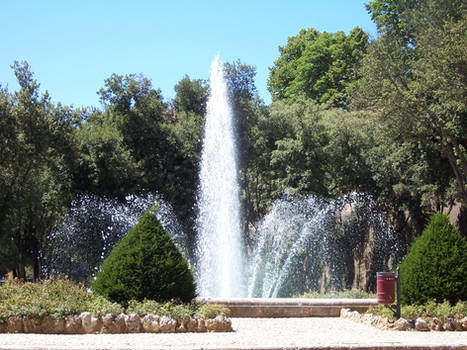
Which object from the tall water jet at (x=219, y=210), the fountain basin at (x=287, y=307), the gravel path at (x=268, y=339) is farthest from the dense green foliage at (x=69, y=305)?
the tall water jet at (x=219, y=210)

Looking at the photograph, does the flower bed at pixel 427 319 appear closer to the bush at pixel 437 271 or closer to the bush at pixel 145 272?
the bush at pixel 437 271

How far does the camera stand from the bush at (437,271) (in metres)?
10.8

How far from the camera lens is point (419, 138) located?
69.2 feet

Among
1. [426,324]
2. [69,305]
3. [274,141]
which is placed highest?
[274,141]

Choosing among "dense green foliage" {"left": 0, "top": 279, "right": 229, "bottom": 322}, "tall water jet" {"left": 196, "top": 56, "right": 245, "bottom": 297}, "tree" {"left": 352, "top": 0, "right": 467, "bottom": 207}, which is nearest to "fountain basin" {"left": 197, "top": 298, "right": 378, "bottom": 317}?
"dense green foliage" {"left": 0, "top": 279, "right": 229, "bottom": 322}

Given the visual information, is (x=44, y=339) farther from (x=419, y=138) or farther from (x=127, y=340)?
(x=419, y=138)

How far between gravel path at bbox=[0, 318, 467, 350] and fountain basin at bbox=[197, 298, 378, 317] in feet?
3.12

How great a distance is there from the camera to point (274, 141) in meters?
A: 29.3

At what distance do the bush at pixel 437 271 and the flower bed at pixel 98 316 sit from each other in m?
3.92

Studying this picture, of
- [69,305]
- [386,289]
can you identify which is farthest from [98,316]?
[386,289]

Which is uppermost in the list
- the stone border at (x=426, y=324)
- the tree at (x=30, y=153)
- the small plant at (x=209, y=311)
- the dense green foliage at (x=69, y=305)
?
the tree at (x=30, y=153)

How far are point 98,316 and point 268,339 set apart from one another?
2.92m

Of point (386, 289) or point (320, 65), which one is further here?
point (320, 65)

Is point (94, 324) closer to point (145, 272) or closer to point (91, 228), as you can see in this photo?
point (145, 272)
